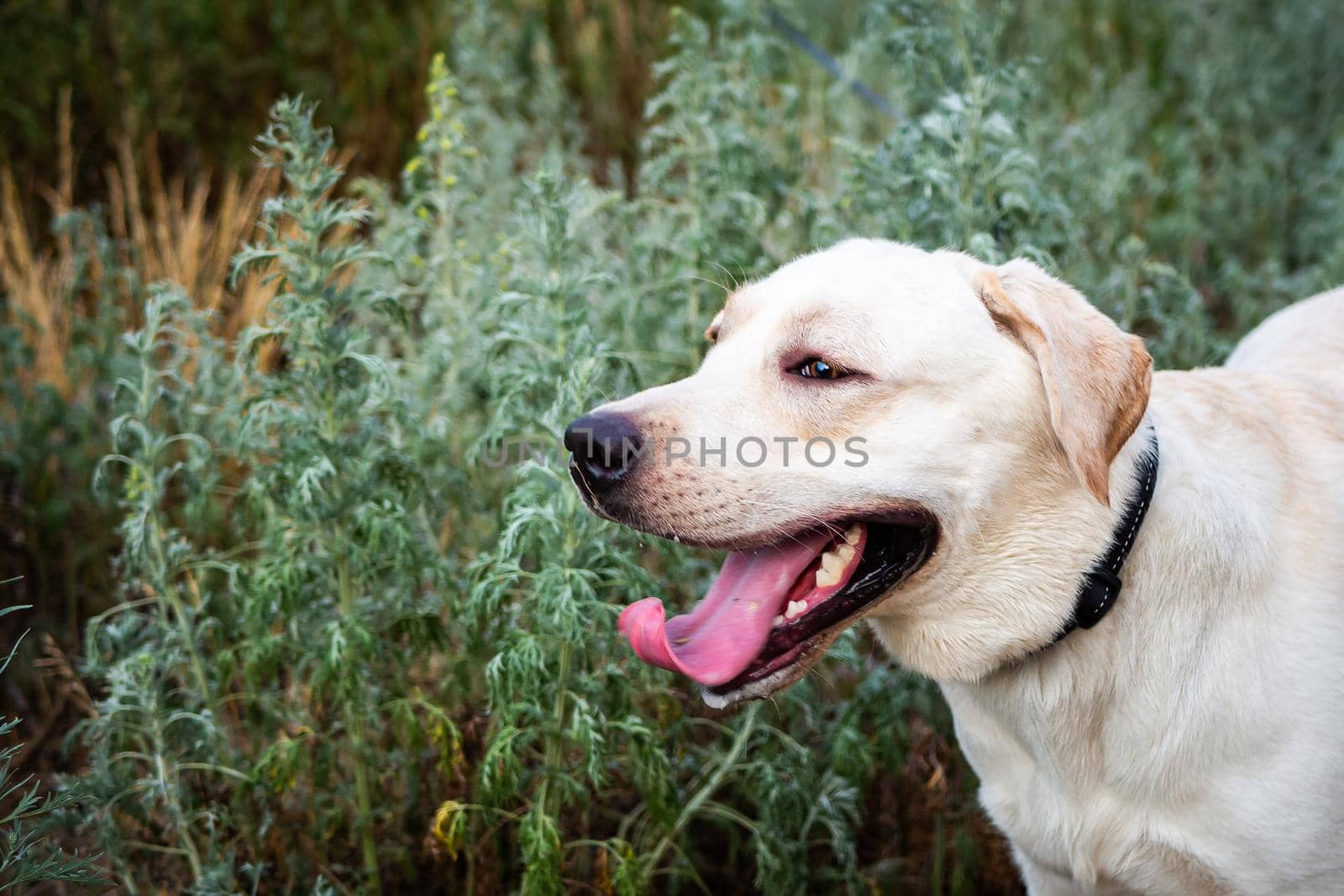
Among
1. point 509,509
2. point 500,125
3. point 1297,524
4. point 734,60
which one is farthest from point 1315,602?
point 500,125

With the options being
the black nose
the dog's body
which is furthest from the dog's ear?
the black nose

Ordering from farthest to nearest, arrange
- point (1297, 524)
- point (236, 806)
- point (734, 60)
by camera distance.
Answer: point (734, 60) → point (236, 806) → point (1297, 524)

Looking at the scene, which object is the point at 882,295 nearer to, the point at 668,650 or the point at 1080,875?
the point at 668,650

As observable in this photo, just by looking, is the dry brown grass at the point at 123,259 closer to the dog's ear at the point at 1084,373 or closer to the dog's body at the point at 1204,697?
the dog's ear at the point at 1084,373

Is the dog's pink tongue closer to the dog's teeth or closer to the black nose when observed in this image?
the dog's teeth

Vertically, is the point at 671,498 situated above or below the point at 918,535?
above

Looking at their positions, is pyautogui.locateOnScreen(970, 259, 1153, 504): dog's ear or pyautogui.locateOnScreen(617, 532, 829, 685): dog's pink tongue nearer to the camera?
pyautogui.locateOnScreen(970, 259, 1153, 504): dog's ear

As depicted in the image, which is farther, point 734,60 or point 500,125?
point 500,125

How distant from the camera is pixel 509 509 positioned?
8.87 feet

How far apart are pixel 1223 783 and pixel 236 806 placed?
2.17 meters

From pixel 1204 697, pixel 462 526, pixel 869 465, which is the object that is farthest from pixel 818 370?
pixel 462 526

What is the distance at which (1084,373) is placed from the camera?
Result: 6.26 ft

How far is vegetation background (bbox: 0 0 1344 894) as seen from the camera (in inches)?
97.8

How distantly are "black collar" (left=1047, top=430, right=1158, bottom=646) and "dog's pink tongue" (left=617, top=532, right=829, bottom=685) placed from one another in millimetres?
470
